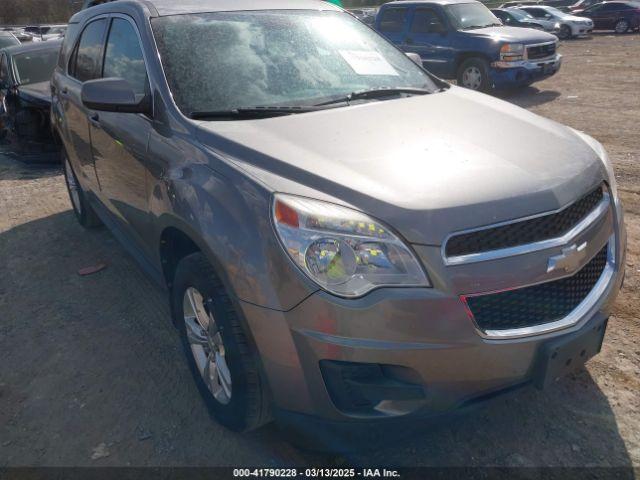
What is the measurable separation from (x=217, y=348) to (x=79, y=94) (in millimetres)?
2546

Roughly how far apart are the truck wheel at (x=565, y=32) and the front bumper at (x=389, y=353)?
24.3 m

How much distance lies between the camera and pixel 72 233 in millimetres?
5281

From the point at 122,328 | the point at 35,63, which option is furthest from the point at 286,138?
the point at 35,63

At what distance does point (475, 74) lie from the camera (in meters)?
10.9

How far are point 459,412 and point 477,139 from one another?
3.77 ft

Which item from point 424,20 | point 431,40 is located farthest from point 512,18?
point 431,40

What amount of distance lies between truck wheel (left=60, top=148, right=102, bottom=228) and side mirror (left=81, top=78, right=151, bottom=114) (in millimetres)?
2032

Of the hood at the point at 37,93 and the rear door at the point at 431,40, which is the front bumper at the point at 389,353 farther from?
the rear door at the point at 431,40

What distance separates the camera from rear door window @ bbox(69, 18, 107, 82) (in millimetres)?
3975

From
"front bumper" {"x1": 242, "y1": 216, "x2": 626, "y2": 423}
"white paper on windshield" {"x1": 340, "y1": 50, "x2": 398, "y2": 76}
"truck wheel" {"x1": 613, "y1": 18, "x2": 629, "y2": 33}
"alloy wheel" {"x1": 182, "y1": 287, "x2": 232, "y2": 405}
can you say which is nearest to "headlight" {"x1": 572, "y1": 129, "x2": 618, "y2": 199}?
"front bumper" {"x1": 242, "y1": 216, "x2": 626, "y2": 423}

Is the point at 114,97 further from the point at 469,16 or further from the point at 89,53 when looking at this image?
the point at 469,16

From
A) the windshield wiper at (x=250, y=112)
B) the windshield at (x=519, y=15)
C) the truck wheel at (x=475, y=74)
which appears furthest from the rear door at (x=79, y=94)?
the windshield at (x=519, y=15)

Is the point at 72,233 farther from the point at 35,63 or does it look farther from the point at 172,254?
the point at 35,63

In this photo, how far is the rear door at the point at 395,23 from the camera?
1179 cm
